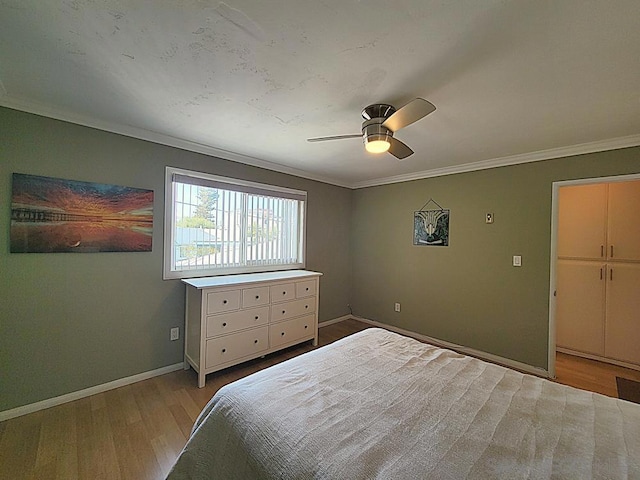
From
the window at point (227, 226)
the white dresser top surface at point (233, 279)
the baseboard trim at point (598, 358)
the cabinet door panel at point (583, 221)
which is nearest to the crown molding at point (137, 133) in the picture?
the window at point (227, 226)

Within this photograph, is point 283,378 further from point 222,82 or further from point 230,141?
point 230,141

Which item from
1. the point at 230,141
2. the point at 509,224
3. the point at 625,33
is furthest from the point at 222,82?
the point at 509,224

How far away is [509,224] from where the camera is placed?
312 cm

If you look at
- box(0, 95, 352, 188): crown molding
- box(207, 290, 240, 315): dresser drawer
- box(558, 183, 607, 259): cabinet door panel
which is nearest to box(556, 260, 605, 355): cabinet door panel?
box(558, 183, 607, 259): cabinet door panel

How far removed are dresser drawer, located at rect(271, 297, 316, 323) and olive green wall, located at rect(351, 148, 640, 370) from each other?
4.55 feet

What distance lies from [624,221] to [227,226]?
465 centimetres

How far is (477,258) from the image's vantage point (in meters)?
3.37

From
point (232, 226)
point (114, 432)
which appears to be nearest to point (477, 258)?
point (232, 226)

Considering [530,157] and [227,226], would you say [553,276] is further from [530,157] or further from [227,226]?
[227,226]

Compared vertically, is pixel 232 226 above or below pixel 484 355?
above

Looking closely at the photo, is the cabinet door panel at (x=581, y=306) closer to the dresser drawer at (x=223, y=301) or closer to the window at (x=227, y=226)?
the window at (x=227, y=226)

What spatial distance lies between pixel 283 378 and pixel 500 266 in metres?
2.98

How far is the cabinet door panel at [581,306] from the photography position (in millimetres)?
3227

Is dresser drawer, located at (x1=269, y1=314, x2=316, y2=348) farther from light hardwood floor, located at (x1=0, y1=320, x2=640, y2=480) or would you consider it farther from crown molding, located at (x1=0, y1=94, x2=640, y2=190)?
crown molding, located at (x1=0, y1=94, x2=640, y2=190)
